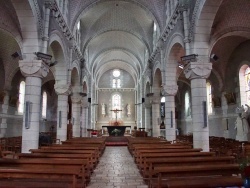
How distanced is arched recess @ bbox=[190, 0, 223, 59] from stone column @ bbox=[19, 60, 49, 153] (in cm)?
735

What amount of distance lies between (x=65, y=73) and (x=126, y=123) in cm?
2637

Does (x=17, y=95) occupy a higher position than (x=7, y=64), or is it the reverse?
(x=7, y=64)

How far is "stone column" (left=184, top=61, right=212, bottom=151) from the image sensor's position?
10.4 meters

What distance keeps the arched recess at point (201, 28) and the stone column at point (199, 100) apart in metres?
0.70

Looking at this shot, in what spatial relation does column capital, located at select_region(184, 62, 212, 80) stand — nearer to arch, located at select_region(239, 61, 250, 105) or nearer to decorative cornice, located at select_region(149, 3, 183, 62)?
decorative cornice, located at select_region(149, 3, 183, 62)

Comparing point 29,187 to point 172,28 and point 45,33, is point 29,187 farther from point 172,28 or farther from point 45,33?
point 172,28

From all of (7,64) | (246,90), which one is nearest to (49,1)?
(7,64)

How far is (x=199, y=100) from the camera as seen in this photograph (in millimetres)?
10594

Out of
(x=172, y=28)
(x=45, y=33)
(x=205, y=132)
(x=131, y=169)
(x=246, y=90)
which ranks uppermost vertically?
(x=172, y=28)

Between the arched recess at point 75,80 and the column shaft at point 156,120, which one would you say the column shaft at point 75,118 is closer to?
the arched recess at point 75,80

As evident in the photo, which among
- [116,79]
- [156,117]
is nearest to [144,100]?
[156,117]

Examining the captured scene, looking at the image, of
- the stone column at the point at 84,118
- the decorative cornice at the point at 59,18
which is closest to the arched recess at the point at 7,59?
the decorative cornice at the point at 59,18

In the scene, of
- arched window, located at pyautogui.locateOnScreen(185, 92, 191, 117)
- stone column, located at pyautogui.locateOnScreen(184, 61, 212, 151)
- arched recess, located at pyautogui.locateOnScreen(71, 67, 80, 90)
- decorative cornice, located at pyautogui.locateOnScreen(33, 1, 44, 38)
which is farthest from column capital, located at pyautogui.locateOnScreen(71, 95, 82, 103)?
arched window, located at pyautogui.locateOnScreen(185, 92, 191, 117)

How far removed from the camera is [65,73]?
15734 mm
